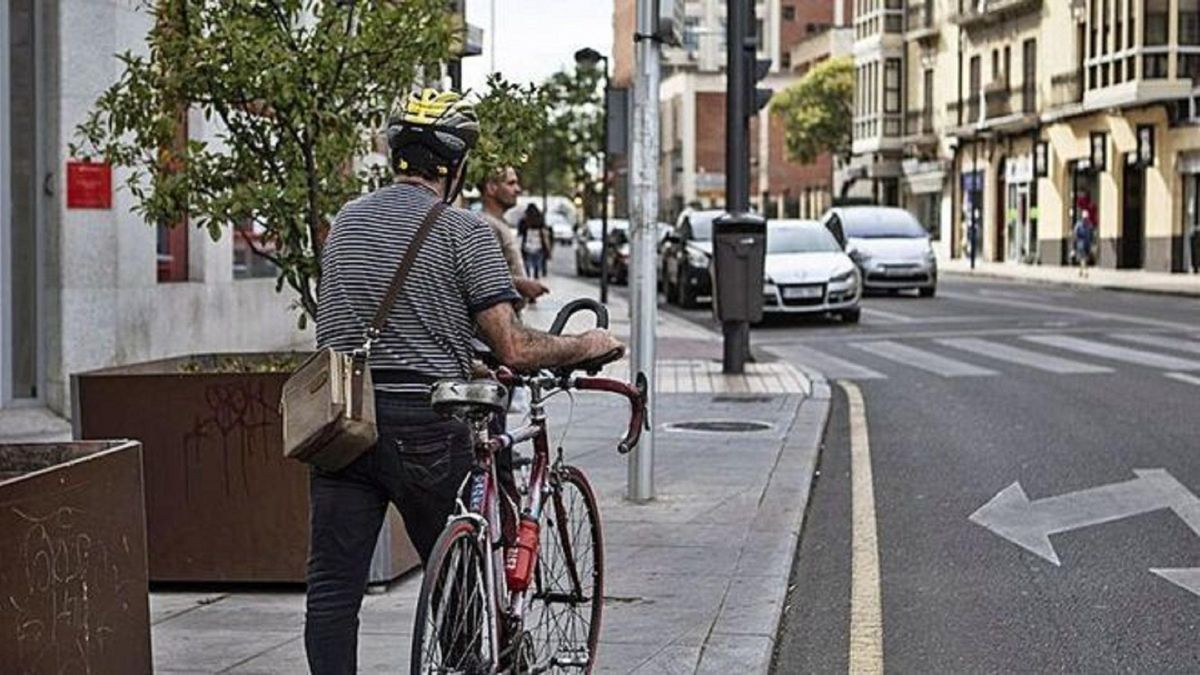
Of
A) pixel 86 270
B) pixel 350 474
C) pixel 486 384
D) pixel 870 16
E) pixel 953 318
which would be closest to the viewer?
pixel 486 384

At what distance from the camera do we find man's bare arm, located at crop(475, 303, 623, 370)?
16.3ft

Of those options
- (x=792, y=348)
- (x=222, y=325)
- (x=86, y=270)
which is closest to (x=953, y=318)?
(x=792, y=348)

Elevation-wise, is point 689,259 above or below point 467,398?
above

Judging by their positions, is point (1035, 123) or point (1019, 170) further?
point (1019, 170)

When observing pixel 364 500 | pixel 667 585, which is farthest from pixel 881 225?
pixel 364 500

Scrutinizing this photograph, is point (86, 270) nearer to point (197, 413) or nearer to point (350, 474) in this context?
point (197, 413)

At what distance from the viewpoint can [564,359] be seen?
5.10m

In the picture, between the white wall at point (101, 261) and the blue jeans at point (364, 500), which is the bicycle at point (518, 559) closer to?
the blue jeans at point (364, 500)

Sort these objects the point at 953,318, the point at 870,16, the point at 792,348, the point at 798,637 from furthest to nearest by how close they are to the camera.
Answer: the point at 870,16
the point at 953,318
the point at 792,348
the point at 798,637

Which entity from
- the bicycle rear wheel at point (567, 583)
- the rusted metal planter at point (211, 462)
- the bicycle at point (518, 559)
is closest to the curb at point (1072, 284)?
the rusted metal planter at point (211, 462)

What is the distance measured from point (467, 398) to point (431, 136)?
789 mm

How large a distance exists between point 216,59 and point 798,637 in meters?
3.17

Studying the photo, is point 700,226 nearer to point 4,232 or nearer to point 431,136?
point 4,232

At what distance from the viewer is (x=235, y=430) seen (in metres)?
7.27
